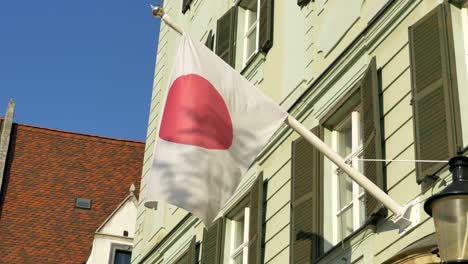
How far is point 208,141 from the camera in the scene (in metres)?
10.2

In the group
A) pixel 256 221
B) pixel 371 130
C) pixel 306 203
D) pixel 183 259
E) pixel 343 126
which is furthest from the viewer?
pixel 183 259

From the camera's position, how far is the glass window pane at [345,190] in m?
11.8

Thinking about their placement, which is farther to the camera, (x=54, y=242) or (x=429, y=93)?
(x=54, y=242)

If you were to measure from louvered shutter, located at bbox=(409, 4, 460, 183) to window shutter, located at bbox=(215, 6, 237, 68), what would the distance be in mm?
5838

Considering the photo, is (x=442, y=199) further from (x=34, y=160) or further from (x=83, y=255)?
(x=34, y=160)

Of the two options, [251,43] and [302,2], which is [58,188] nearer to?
[251,43]

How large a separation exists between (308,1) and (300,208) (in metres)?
3.18

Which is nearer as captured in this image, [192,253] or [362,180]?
[362,180]

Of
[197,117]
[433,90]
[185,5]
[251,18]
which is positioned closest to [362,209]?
[433,90]

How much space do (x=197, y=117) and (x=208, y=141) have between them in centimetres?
27

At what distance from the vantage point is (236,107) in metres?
10.4

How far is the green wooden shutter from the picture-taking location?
1068cm

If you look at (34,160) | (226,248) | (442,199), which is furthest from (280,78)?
(34,160)

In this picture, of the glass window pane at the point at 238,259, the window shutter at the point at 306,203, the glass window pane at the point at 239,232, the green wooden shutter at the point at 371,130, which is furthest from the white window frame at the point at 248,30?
the green wooden shutter at the point at 371,130
